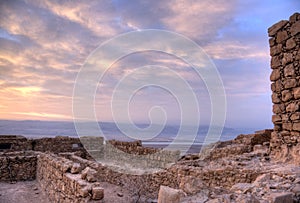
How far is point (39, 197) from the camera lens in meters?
8.34

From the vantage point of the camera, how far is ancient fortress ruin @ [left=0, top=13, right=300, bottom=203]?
11.7 feet

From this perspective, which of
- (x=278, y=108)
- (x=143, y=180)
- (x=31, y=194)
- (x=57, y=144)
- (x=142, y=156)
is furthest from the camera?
(x=57, y=144)

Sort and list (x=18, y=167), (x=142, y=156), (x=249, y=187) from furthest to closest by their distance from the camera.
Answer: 1. (x=142, y=156)
2. (x=18, y=167)
3. (x=249, y=187)

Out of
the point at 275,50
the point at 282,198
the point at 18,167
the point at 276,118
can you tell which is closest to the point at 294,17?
the point at 275,50

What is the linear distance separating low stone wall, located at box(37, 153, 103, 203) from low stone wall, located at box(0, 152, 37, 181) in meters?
2.39

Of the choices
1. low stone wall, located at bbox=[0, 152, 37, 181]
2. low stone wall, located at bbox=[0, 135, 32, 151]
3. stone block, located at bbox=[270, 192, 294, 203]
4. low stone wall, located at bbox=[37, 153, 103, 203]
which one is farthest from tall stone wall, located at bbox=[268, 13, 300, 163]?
low stone wall, located at bbox=[0, 135, 32, 151]

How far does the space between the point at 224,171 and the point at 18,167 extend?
28.9 ft

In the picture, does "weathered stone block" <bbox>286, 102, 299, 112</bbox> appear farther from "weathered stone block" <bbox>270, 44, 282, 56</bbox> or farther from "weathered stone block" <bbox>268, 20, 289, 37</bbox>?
"weathered stone block" <bbox>268, 20, 289, 37</bbox>

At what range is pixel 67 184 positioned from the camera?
232 inches

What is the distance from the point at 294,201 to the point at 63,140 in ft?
Result: 53.1

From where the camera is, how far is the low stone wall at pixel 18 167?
10422 mm

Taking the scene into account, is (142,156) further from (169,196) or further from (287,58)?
(169,196)

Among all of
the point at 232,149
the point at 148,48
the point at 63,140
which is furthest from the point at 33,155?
the point at 232,149

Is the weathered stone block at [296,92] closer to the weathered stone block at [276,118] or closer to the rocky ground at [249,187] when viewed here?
the weathered stone block at [276,118]
